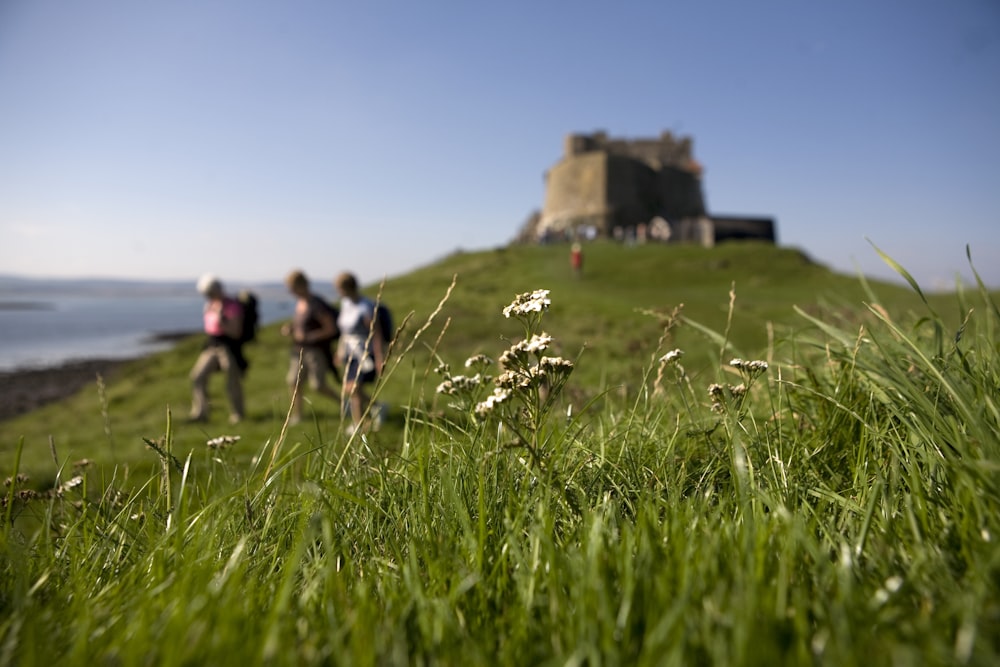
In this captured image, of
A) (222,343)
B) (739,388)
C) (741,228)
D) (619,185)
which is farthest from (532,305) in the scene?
(619,185)

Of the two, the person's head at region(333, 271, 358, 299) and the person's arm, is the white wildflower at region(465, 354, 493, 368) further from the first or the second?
the person's arm

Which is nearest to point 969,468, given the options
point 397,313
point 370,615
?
point 370,615

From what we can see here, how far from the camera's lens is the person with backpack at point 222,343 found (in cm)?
1087

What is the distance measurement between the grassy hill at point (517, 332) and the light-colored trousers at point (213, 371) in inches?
13.9

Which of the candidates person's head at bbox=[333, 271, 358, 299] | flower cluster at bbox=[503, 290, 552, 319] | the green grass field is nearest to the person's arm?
person's head at bbox=[333, 271, 358, 299]

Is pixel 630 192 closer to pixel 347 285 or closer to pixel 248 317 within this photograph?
pixel 248 317

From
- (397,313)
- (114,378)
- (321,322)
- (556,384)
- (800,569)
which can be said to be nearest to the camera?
(800,569)

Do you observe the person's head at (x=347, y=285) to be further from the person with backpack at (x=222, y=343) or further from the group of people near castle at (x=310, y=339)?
the person with backpack at (x=222, y=343)

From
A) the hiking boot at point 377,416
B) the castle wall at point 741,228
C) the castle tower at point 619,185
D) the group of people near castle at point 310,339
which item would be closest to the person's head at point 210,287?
the group of people near castle at point 310,339

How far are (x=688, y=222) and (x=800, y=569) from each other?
7008cm

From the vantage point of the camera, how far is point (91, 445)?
1105 cm

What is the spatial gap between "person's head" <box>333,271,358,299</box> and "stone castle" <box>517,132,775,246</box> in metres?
62.8

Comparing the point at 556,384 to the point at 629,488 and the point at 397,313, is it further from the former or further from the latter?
the point at 397,313

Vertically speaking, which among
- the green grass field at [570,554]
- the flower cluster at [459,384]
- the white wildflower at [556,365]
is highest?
the white wildflower at [556,365]
